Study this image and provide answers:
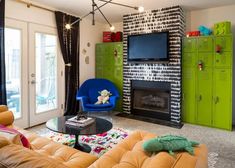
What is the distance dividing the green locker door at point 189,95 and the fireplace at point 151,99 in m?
0.32

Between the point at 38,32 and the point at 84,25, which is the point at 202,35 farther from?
the point at 38,32

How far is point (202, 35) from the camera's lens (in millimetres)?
4012

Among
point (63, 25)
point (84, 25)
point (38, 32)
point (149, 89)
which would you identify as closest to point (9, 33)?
point (38, 32)

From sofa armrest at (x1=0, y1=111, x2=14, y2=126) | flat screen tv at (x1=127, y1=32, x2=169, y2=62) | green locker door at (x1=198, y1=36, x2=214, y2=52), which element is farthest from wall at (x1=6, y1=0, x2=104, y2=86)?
green locker door at (x1=198, y1=36, x2=214, y2=52)

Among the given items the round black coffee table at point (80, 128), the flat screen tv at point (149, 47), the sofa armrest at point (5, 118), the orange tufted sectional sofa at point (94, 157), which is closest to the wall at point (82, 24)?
the flat screen tv at point (149, 47)

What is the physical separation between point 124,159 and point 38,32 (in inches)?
128

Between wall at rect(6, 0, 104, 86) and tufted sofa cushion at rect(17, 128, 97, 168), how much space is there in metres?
2.47

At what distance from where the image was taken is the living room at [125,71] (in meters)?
3.45

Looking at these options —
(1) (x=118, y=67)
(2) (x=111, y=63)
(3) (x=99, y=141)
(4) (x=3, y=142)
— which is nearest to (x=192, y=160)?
(4) (x=3, y=142)

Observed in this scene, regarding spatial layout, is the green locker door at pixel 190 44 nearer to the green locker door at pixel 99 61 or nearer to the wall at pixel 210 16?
the wall at pixel 210 16

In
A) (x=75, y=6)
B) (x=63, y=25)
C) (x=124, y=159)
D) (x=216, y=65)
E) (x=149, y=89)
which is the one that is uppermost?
(x=75, y=6)

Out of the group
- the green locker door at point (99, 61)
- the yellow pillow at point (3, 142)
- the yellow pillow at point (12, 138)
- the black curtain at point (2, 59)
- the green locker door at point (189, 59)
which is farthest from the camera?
the green locker door at point (99, 61)

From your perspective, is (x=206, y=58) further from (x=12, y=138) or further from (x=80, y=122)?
(x=12, y=138)

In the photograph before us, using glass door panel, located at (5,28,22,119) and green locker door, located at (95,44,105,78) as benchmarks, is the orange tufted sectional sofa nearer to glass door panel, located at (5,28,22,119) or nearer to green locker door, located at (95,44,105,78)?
glass door panel, located at (5,28,22,119)
